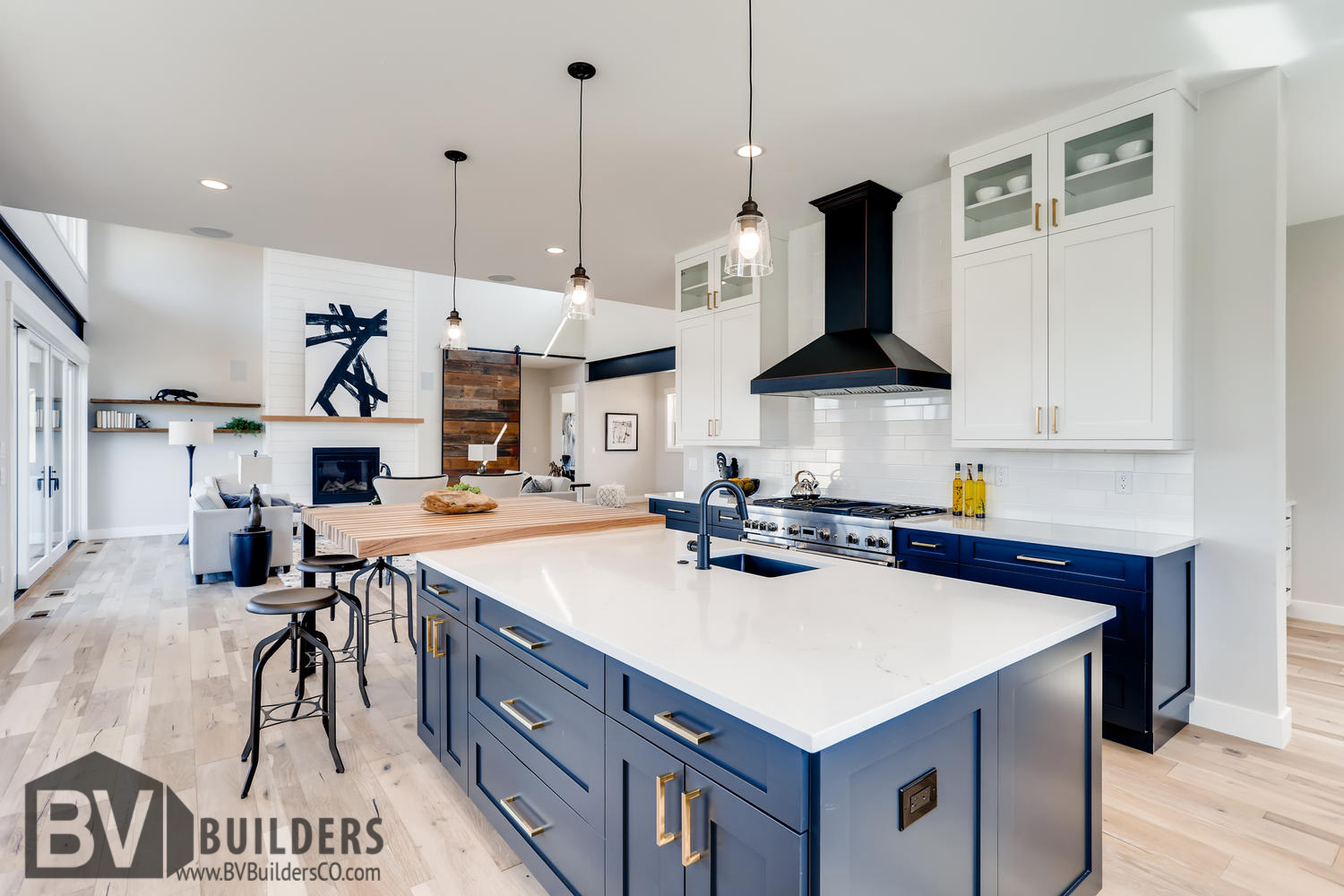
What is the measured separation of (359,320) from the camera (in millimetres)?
9422

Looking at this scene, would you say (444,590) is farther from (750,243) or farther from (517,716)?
(750,243)

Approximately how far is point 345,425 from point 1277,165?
383 inches

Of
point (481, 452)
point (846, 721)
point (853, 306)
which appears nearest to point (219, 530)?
point (481, 452)

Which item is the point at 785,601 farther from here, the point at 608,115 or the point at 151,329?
the point at 151,329

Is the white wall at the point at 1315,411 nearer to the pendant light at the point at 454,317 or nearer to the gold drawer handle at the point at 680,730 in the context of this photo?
the gold drawer handle at the point at 680,730

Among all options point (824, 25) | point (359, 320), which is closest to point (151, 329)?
point (359, 320)

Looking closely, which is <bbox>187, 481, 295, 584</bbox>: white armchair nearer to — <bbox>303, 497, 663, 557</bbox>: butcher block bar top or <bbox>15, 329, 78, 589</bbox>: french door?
<bbox>15, 329, 78, 589</bbox>: french door

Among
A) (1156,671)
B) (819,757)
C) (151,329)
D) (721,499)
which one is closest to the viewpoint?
(819,757)

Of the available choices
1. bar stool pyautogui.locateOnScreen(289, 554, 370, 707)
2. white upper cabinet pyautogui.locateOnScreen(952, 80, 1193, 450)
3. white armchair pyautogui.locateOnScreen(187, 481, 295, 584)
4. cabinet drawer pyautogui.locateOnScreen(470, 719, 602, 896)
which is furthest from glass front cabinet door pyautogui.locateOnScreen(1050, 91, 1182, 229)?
white armchair pyautogui.locateOnScreen(187, 481, 295, 584)

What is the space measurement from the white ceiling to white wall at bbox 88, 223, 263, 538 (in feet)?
17.7

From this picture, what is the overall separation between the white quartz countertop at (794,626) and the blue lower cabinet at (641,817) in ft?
0.62

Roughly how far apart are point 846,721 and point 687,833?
420 mm

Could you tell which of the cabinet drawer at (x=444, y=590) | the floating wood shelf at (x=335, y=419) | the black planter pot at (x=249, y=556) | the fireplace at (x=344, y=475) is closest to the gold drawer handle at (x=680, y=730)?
the cabinet drawer at (x=444, y=590)

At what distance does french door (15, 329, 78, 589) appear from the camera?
504cm
